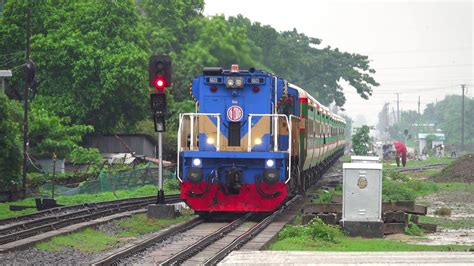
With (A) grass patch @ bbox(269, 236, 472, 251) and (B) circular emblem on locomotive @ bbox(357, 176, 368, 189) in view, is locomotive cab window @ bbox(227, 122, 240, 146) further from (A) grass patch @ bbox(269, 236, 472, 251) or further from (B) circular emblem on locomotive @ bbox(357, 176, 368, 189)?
(A) grass patch @ bbox(269, 236, 472, 251)

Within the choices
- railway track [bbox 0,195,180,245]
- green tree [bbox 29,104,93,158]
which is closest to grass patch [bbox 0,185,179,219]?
railway track [bbox 0,195,180,245]

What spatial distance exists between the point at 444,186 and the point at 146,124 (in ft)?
79.9

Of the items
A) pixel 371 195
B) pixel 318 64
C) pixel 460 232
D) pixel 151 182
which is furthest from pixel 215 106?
pixel 318 64

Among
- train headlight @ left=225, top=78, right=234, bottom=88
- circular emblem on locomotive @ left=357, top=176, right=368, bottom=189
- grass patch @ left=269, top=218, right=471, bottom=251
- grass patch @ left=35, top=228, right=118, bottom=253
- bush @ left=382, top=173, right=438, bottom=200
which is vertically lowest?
grass patch @ left=35, top=228, right=118, bottom=253

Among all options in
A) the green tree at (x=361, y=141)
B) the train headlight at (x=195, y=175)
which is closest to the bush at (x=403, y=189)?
the train headlight at (x=195, y=175)

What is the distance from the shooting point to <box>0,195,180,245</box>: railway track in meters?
17.7

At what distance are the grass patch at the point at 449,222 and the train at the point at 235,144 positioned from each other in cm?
384

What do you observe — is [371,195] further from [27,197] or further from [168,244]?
[27,197]

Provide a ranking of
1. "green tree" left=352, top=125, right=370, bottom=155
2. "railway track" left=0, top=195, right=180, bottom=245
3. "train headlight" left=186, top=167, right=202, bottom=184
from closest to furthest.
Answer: "railway track" left=0, top=195, right=180, bottom=245
"train headlight" left=186, top=167, right=202, bottom=184
"green tree" left=352, top=125, right=370, bottom=155

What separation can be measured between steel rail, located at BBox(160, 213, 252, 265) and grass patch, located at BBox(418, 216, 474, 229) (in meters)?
4.92

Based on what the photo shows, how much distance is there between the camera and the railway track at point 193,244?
13.6 metres

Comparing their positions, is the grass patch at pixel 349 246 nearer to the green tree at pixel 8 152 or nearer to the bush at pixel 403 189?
the bush at pixel 403 189

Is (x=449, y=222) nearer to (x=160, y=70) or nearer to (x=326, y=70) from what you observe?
(x=160, y=70)

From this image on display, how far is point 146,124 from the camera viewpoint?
190ft
